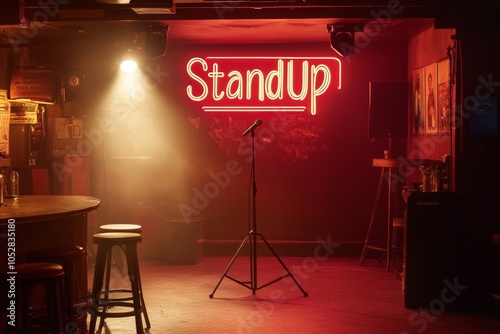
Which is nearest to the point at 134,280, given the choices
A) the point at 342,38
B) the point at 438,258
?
the point at 438,258

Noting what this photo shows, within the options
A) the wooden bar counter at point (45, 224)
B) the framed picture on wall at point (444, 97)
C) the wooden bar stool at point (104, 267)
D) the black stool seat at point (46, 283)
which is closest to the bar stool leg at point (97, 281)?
the wooden bar stool at point (104, 267)

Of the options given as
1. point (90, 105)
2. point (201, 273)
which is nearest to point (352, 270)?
point (201, 273)

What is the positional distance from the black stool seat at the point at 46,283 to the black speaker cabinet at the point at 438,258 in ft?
11.4

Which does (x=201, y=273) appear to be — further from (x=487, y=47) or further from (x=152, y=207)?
(x=487, y=47)

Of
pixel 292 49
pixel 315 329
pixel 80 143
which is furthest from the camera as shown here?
pixel 292 49

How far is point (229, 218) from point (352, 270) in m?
2.17

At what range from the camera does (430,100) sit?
27.0 feet

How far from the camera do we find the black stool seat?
4.53 m

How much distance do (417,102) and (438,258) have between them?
9.58 feet

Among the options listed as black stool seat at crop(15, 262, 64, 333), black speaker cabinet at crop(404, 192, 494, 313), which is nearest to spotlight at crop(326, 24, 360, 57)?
black speaker cabinet at crop(404, 192, 494, 313)

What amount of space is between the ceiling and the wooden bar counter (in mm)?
2086

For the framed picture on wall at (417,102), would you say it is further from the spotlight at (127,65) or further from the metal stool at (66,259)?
the metal stool at (66,259)

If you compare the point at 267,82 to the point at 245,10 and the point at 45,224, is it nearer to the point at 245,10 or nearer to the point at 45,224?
the point at 245,10

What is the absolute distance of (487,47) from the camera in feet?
22.2
